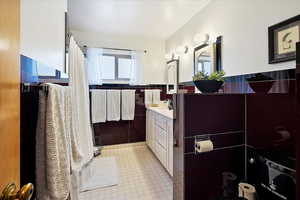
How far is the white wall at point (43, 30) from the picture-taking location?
2.81 feet

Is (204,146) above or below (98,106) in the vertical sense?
below

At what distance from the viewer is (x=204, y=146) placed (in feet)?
4.11

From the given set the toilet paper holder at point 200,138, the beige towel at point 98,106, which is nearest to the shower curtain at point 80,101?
the beige towel at point 98,106

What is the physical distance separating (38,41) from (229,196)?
1695 mm

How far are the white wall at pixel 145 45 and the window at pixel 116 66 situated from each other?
0.22 metres

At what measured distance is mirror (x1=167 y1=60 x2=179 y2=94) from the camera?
3.01 metres

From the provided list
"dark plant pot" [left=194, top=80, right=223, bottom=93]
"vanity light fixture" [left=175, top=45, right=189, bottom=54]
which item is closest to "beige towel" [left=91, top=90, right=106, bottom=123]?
"vanity light fixture" [left=175, top=45, right=189, bottom=54]

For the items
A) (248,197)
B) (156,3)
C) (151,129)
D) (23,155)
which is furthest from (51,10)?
(151,129)

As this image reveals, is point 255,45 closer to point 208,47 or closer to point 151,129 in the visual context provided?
point 208,47

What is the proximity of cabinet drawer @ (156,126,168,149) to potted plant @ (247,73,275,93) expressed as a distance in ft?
3.91

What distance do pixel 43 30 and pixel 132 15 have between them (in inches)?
64.7

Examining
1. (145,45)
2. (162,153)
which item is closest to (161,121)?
(162,153)

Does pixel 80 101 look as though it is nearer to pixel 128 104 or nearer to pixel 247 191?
pixel 128 104

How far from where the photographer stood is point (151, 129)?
9.66ft
